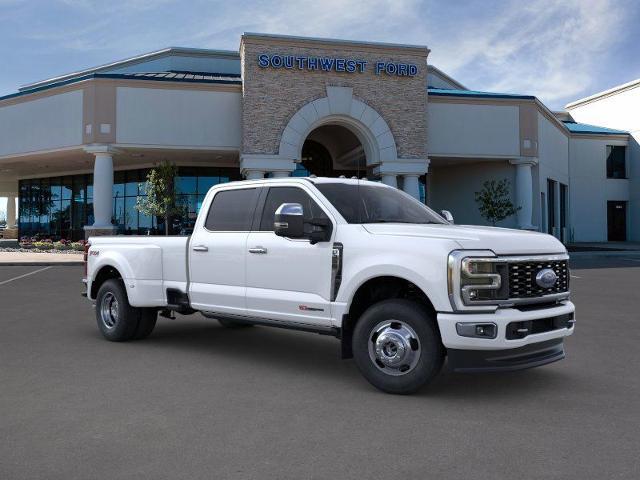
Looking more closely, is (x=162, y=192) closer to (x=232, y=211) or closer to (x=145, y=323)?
(x=145, y=323)

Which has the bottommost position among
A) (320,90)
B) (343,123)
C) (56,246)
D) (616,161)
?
(56,246)

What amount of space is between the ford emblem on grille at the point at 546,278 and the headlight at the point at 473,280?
52cm

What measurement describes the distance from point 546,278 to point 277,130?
23.5 m

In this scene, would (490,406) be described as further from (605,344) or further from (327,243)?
(605,344)

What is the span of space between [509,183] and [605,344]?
1039 inches

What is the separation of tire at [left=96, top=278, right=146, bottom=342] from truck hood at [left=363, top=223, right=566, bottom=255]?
12.6 ft

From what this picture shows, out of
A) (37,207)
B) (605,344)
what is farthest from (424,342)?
(37,207)

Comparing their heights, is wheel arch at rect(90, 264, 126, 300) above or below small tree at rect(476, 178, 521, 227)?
below

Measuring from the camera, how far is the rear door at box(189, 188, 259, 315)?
6.99 m

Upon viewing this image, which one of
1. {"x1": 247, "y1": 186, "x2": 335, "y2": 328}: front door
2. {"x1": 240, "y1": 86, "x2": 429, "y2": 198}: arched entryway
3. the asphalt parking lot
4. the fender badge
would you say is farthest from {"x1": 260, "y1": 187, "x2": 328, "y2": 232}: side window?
{"x1": 240, "y1": 86, "x2": 429, "y2": 198}: arched entryway

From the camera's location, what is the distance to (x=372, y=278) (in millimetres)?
5863

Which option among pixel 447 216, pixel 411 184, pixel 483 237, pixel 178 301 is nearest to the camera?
pixel 483 237

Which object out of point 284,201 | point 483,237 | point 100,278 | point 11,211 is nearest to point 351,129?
point 100,278

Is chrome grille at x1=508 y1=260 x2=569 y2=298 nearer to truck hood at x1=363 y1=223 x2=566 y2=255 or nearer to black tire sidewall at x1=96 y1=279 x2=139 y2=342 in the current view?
truck hood at x1=363 y1=223 x2=566 y2=255
